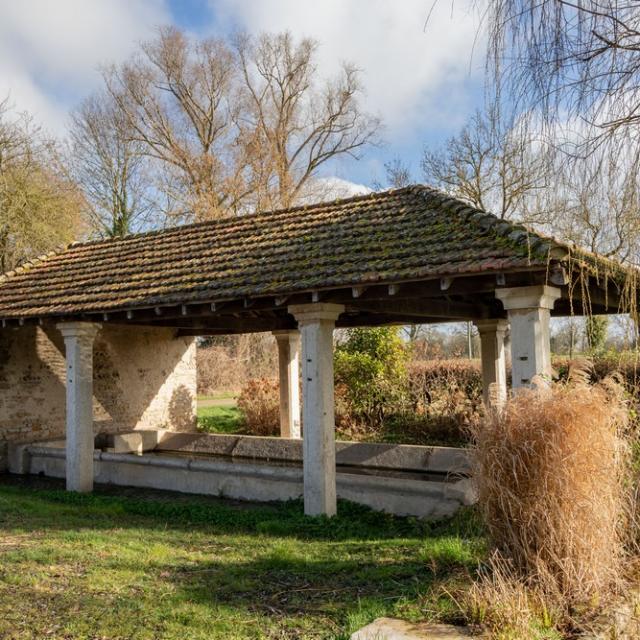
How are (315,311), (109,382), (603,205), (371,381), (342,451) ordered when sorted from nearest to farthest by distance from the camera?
1. (603,205)
2. (315,311)
3. (342,451)
4. (109,382)
5. (371,381)

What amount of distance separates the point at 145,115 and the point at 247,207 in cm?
460

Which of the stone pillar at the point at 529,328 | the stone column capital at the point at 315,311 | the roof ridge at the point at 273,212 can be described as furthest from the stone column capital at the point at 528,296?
the roof ridge at the point at 273,212

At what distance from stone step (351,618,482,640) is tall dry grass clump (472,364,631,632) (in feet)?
1.04

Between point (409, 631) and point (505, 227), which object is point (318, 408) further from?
point (409, 631)

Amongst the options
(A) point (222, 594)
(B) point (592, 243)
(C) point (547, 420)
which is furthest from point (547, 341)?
(A) point (222, 594)

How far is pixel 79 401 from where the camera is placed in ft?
32.2

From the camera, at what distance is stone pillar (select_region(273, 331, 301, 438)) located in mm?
12156

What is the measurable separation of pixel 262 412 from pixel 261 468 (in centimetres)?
→ 707

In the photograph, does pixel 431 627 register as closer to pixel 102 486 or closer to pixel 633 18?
pixel 633 18

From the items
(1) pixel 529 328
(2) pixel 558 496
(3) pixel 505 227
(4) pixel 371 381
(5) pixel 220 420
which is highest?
(3) pixel 505 227

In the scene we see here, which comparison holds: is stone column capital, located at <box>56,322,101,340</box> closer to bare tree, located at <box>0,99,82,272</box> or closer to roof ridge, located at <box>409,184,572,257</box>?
roof ridge, located at <box>409,184,572,257</box>

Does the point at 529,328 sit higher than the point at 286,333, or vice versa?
the point at 286,333

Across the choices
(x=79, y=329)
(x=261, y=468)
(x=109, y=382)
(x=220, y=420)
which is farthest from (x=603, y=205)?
(x=220, y=420)

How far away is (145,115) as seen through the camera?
22.9 meters
